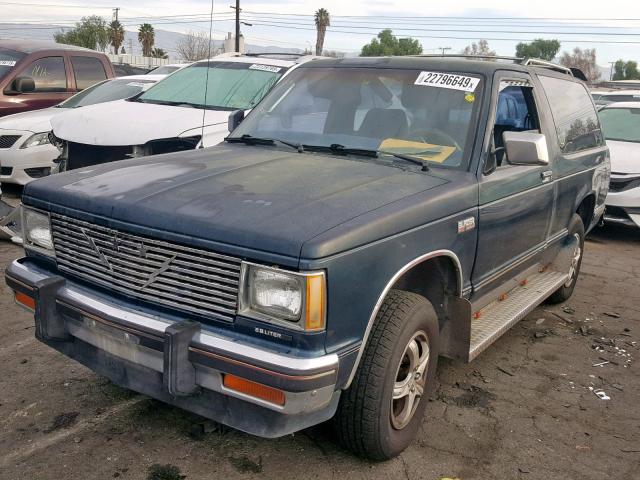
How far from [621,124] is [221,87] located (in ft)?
19.6

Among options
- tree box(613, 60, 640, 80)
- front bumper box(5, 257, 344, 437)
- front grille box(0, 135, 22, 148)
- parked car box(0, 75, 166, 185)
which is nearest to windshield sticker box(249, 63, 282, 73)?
parked car box(0, 75, 166, 185)

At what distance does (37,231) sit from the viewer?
3.37 metres

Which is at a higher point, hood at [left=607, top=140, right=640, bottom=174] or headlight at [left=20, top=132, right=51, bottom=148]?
hood at [left=607, top=140, right=640, bottom=174]

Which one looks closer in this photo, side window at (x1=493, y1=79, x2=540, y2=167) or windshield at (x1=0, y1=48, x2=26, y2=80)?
side window at (x1=493, y1=79, x2=540, y2=167)

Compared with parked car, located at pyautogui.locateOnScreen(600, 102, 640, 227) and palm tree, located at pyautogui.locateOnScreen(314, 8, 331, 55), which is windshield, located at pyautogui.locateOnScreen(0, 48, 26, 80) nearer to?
parked car, located at pyautogui.locateOnScreen(600, 102, 640, 227)

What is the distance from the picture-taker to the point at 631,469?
3330 millimetres

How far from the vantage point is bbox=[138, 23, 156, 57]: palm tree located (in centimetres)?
5978

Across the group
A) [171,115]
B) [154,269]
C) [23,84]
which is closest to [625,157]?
[171,115]

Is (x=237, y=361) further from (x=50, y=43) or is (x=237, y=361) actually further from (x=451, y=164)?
(x=50, y=43)

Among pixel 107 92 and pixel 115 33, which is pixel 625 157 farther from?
pixel 115 33

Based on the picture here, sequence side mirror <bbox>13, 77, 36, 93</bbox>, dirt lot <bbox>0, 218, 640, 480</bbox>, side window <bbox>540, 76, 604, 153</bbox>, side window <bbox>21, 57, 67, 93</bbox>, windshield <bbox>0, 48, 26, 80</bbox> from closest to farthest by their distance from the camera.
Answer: dirt lot <bbox>0, 218, 640, 480</bbox> < side window <bbox>540, 76, 604, 153</bbox> < side mirror <bbox>13, 77, 36, 93</bbox> < windshield <bbox>0, 48, 26, 80</bbox> < side window <bbox>21, 57, 67, 93</bbox>

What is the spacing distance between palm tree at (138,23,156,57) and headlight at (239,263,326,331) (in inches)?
2411

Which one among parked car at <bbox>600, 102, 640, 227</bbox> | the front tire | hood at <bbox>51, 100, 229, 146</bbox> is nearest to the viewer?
the front tire

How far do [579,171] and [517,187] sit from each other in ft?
4.61
